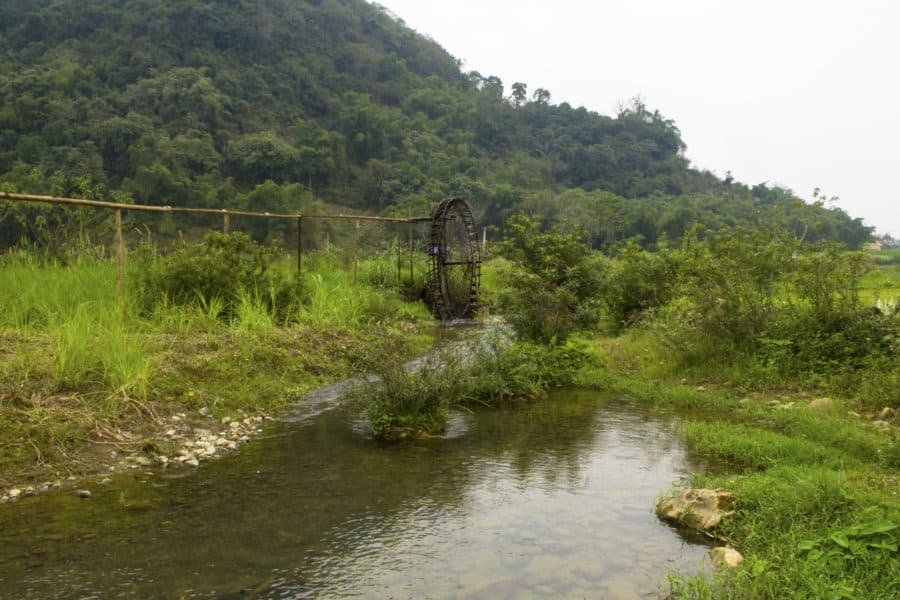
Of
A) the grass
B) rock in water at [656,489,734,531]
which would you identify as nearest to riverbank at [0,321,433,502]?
the grass

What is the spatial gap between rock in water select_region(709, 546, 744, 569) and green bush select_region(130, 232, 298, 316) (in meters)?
8.65

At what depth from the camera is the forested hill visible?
4497 cm

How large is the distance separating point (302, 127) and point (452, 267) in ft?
139

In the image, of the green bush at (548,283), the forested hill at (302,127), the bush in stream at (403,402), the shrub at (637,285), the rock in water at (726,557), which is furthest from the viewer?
the forested hill at (302,127)

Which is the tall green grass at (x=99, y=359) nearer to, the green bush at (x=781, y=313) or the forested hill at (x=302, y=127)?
the green bush at (x=781, y=313)

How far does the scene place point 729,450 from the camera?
6895mm

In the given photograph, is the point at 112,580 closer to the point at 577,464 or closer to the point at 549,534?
the point at 549,534

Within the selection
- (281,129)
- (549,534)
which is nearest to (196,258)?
(549,534)

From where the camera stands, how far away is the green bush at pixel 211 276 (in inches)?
429

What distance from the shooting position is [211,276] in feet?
37.0

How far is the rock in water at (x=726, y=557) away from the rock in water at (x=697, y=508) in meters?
0.49

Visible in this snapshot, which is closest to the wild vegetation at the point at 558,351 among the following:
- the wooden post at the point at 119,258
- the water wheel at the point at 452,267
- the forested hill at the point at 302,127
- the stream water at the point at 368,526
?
the wooden post at the point at 119,258

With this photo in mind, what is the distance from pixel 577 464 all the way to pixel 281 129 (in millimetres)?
57843

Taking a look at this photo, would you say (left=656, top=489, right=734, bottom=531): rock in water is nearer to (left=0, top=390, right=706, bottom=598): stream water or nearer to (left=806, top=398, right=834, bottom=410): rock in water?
(left=0, top=390, right=706, bottom=598): stream water
